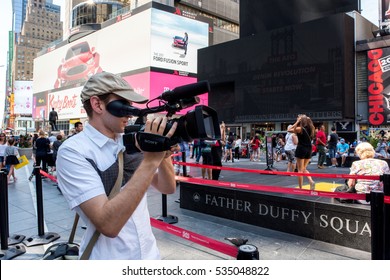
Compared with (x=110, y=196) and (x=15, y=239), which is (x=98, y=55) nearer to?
(x=15, y=239)

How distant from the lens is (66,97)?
5528 centimetres

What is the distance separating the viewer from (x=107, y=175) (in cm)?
133

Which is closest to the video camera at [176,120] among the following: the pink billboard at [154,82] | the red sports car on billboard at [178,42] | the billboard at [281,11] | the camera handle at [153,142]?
the camera handle at [153,142]

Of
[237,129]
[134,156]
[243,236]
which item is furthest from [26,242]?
[237,129]

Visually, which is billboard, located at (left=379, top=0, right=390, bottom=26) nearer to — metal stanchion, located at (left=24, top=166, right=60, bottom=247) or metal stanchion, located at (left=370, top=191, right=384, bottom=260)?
metal stanchion, located at (left=370, top=191, right=384, bottom=260)

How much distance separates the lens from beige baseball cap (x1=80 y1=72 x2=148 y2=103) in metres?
1.35

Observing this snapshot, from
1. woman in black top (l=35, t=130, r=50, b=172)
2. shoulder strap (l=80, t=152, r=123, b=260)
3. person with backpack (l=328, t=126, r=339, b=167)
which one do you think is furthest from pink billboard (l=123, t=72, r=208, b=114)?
shoulder strap (l=80, t=152, r=123, b=260)

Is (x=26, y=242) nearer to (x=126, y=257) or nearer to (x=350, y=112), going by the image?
(x=126, y=257)

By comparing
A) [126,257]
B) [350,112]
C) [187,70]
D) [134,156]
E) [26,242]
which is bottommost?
[26,242]

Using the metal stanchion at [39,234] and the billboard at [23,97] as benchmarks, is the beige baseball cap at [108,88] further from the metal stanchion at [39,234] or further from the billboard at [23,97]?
the billboard at [23,97]

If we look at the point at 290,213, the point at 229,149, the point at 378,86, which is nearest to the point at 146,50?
the point at 229,149

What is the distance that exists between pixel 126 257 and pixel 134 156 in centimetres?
50

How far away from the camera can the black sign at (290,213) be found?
3.74 meters

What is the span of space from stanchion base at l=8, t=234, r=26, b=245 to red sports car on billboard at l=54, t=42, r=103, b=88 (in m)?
46.5
